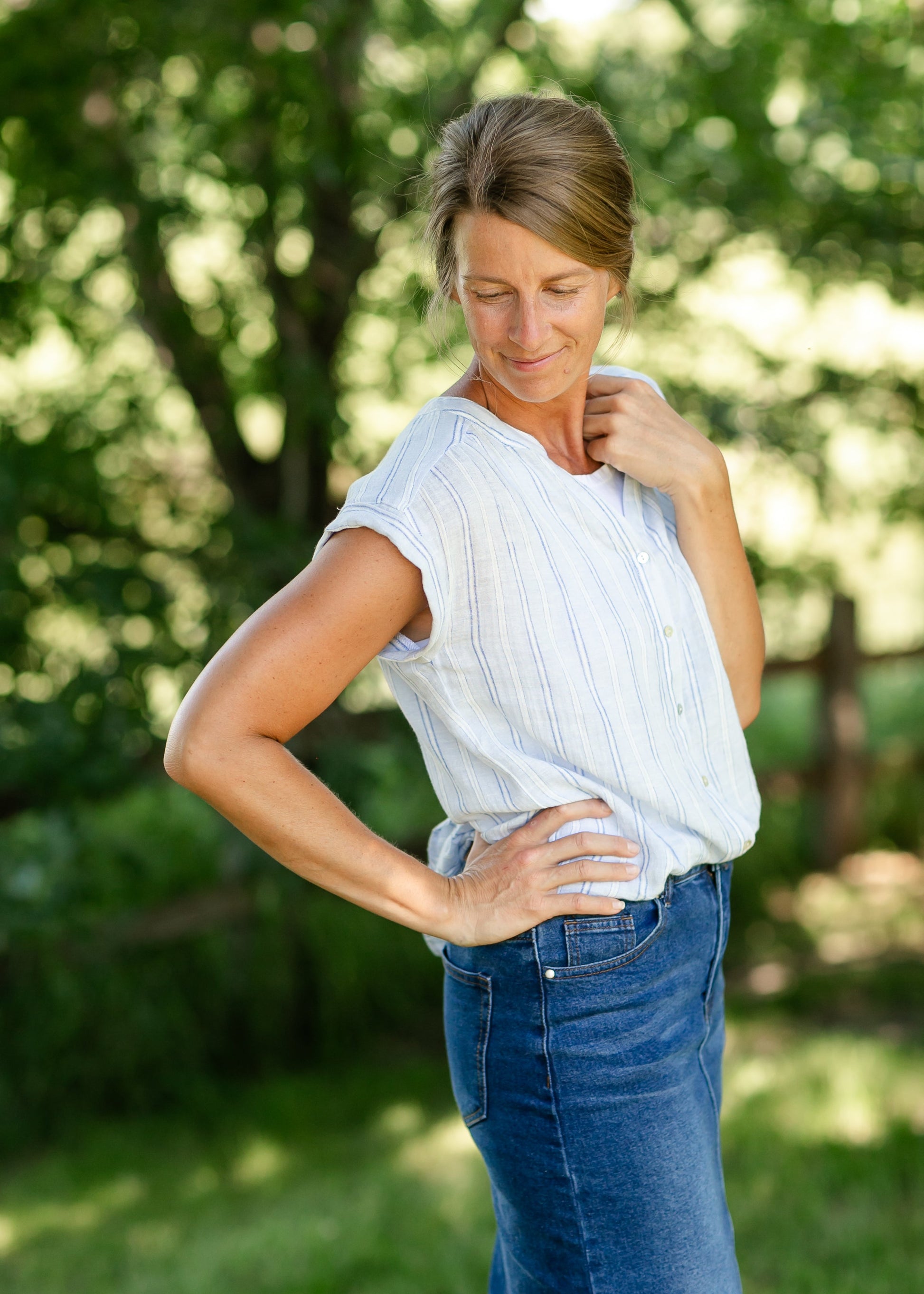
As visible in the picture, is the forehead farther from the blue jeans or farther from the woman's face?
the blue jeans

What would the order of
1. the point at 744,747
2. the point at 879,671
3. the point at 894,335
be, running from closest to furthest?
the point at 744,747, the point at 894,335, the point at 879,671

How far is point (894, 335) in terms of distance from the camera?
438 cm

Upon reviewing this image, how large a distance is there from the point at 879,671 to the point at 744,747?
489 cm

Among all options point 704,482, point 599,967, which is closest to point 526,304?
point 704,482

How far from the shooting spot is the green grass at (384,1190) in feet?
9.11

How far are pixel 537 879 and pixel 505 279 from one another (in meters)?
0.65

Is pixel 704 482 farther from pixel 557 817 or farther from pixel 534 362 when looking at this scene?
pixel 557 817

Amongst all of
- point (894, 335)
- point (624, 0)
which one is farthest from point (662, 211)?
point (894, 335)

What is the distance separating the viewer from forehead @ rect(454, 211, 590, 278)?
1.30 metres

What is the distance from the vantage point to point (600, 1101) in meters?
1.29

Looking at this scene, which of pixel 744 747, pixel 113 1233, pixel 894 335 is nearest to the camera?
pixel 744 747

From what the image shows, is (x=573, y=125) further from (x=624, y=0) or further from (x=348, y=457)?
(x=624, y=0)

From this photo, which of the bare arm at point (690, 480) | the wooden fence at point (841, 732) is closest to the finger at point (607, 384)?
the bare arm at point (690, 480)

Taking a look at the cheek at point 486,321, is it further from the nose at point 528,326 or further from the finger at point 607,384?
the finger at point 607,384
